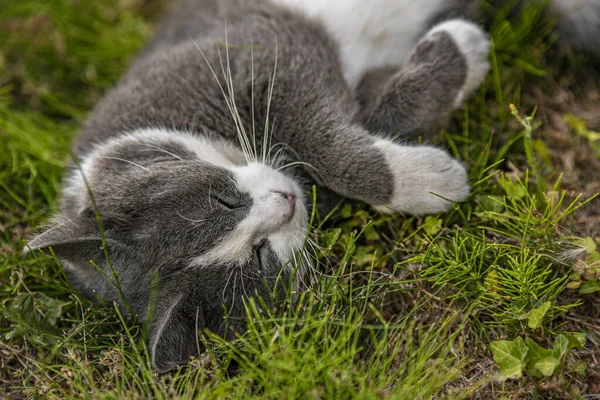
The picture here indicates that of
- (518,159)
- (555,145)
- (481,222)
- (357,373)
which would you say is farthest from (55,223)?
(555,145)

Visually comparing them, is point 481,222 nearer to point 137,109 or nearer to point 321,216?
point 321,216

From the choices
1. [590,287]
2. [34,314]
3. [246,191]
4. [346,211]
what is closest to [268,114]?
[246,191]

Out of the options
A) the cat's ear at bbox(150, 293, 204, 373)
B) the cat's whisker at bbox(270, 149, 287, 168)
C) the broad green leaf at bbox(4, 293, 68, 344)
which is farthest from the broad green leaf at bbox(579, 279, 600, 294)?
the broad green leaf at bbox(4, 293, 68, 344)

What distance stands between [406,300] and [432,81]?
87 cm

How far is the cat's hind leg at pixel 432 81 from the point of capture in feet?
7.14

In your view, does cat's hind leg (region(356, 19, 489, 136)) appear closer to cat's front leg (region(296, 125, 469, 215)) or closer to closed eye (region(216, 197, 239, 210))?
cat's front leg (region(296, 125, 469, 215))

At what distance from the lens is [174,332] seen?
5.68 ft

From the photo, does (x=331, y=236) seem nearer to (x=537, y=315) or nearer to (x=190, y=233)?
(x=190, y=233)

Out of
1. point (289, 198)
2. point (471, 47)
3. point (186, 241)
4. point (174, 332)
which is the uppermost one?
point (471, 47)

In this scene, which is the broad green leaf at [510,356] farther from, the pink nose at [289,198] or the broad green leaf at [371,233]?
the pink nose at [289,198]

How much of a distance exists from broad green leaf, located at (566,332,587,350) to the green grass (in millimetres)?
48

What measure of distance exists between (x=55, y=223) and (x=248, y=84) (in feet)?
2.95

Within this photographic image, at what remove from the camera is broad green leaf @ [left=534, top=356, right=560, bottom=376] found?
1.62 m

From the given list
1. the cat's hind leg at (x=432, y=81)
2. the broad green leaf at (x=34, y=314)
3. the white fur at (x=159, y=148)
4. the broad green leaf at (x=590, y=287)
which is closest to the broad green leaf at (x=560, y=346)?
the broad green leaf at (x=590, y=287)
